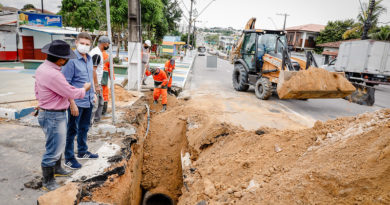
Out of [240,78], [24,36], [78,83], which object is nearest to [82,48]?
[78,83]

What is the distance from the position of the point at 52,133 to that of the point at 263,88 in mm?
7677

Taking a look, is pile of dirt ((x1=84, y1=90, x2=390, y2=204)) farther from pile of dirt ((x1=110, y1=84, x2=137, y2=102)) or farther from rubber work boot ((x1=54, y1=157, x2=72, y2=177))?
pile of dirt ((x1=110, y1=84, x2=137, y2=102))

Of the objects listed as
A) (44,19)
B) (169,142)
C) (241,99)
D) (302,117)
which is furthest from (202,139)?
(44,19)

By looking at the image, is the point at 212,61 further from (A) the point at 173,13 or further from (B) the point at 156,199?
(B) the point at 156,199

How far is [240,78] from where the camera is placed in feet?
35.4

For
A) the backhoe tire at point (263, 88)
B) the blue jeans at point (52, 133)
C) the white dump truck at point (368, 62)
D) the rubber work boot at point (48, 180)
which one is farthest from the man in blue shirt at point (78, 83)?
the white dump truck at point (368, 62)

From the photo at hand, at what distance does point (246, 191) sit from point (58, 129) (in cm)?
227

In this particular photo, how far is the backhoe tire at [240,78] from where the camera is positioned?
10648 mm

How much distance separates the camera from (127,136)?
4656mm

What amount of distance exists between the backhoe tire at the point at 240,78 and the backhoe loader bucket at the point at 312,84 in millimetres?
3231

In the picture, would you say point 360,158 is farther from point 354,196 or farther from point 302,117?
point 302,117

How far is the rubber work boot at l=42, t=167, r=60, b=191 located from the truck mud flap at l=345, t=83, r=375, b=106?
408 inches

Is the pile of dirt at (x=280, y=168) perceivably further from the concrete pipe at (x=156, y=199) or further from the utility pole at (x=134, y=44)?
the utility pole at (x=134, y=44)

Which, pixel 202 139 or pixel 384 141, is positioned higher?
pixel 384 141
